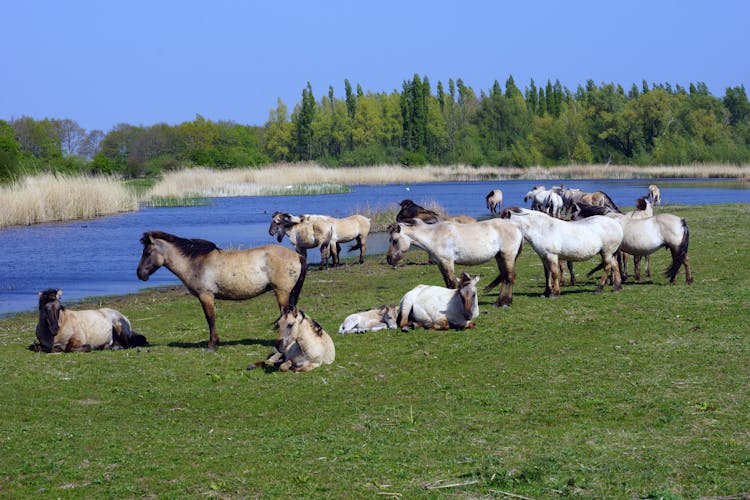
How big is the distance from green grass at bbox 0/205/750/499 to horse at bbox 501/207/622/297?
547 mm

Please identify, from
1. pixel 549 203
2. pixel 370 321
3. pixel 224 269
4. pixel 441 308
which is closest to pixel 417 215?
pixel 370 321

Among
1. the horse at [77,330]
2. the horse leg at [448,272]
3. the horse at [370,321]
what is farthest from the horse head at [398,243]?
the horse at [77,330]

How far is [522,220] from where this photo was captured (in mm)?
15758

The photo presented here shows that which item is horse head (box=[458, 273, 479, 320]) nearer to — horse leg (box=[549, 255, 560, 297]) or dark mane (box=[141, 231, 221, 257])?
horse leg (box=[549, 255, 560, 297])

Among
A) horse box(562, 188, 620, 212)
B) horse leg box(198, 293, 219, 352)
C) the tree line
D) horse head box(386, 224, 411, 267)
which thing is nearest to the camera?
horse leg box(198, 293, 219, 352)

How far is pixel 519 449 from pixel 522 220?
852 centimetres

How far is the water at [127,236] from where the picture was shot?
2338cm

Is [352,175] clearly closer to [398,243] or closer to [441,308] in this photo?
[398,243]

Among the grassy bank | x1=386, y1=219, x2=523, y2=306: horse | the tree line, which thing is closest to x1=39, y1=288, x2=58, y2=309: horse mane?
x1=386, y1=219, x2=523, y2=306: horse

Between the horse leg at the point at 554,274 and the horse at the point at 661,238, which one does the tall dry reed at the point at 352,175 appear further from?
the horse leg at the point at 554,274

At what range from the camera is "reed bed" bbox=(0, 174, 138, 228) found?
3831 cm

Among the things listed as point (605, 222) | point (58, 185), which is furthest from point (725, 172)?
point (605, 222)

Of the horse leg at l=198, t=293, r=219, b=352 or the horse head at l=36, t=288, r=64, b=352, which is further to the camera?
the horse leg at l=198, t=293, r=219, b=352

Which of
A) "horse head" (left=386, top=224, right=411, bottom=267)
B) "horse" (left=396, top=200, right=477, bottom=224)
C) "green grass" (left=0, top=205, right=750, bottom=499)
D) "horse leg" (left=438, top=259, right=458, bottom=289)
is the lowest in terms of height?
"green grass" (left=0, top=205, right=750, bottom=499)
